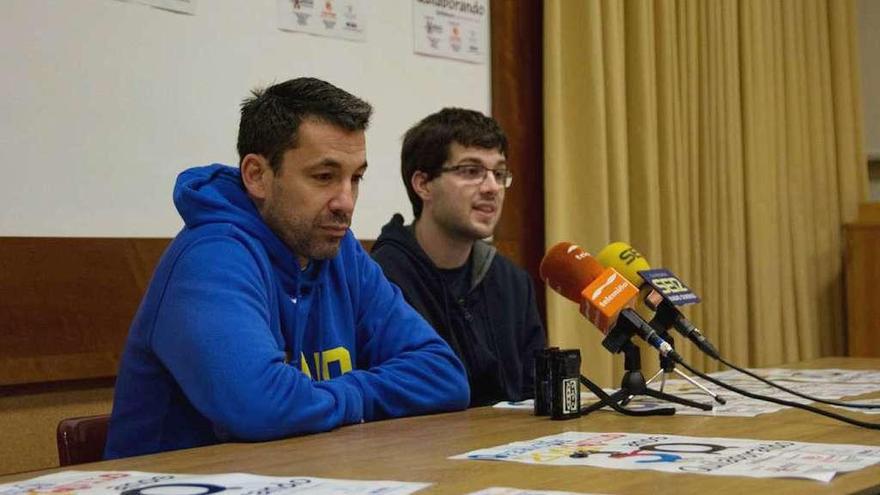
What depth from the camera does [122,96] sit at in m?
2.88

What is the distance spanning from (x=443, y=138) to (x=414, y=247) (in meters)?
0.33

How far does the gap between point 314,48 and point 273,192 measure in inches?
47.7

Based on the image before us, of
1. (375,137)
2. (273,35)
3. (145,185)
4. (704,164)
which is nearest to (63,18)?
(145,185)

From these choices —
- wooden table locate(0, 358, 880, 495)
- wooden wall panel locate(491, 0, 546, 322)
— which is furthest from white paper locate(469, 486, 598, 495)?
wooden wall panel locate(491, 0, 546, 322)

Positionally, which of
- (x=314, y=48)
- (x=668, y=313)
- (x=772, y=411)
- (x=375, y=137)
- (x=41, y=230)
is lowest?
(x=772, y=411)

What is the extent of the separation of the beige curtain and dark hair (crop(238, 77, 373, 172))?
1993mm

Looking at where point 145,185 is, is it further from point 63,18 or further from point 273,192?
point 273,192

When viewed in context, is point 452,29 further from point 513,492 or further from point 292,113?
A: point 513,492

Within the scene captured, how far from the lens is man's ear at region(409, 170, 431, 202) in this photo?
10.5ft

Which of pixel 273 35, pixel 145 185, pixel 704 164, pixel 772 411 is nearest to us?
pixel 772 411

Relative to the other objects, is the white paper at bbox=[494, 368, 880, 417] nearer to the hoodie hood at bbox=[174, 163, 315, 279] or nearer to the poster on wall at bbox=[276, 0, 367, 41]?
the hoodie hood at bbox=[174, 163, 315, 279]

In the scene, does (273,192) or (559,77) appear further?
(559,77)

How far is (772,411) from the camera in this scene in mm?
1976

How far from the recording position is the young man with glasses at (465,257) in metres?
2.98
